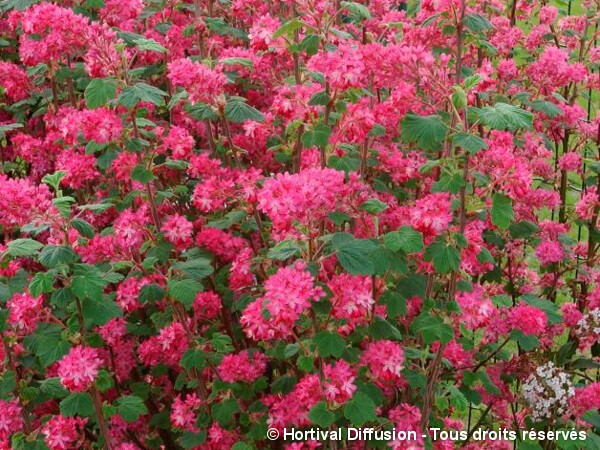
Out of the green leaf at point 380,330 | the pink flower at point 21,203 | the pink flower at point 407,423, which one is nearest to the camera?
the pink flower at point 21,203

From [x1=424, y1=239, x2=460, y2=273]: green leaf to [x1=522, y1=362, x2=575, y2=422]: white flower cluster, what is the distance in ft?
3.76

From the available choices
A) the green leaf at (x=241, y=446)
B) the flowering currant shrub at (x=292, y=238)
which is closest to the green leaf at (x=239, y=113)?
the flowering currant shrub at (x=292, y=238)

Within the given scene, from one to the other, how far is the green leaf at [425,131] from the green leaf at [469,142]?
0.05 metres

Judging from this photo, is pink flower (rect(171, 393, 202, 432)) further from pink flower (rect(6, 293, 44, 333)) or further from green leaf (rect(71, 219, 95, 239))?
green leaf (rect(71, 219, 95, 239))

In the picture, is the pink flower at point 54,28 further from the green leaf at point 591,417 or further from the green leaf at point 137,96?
the green leaf at point 591,417

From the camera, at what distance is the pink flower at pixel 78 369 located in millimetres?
2662

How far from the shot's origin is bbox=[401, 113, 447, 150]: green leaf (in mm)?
2496

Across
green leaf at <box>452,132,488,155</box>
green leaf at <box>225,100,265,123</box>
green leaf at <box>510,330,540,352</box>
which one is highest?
green leaf at <box>452,132,488,155</box>

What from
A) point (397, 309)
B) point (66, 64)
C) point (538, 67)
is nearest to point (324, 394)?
point (397, 309)

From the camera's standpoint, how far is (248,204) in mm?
3061

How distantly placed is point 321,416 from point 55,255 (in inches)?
37.9

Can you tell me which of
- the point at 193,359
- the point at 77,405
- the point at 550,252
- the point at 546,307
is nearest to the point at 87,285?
the point at 77,405

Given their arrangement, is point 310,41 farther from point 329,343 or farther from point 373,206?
point 329,343

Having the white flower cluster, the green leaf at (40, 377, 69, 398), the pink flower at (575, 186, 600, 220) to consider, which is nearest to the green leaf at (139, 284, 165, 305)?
the green leaf at (40, 377, 69, 398)
